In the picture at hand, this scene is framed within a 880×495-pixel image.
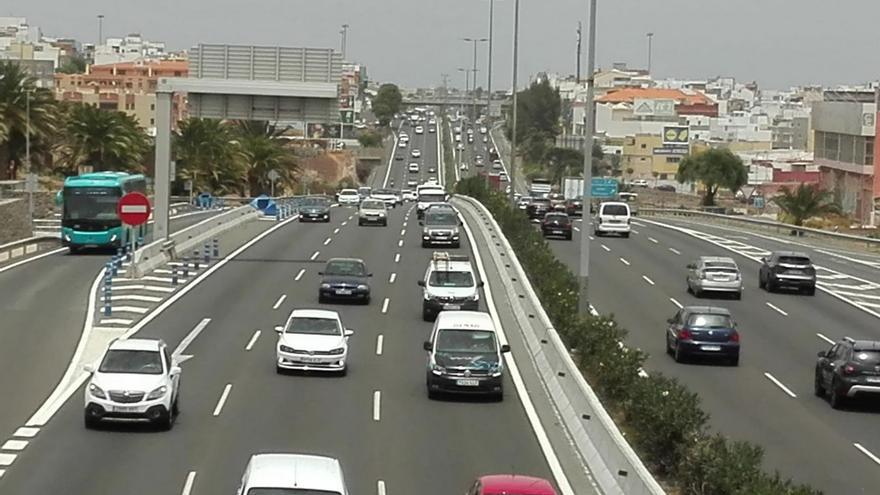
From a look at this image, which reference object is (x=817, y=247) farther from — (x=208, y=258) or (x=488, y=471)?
(x=488, y=471)

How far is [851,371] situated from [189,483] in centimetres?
1391

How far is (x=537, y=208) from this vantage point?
7975 centimetres

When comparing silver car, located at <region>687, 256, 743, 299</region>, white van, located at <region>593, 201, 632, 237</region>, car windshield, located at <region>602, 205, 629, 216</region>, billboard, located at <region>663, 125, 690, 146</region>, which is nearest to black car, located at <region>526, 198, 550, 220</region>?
white van, located at <region>593, 201, 632, 237</region>

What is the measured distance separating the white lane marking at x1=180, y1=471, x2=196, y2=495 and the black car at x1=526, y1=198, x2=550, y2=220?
57.4 meters

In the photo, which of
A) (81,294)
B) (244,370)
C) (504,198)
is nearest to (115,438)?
(244,370)

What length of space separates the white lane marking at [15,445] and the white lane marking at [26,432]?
441 millimetres

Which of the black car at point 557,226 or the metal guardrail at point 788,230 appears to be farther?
the metal guardrail at point 788,230

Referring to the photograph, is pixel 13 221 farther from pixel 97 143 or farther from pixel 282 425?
pixel 282 425

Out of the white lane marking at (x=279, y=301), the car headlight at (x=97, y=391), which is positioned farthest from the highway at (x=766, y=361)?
the car headlight at (x=97, y=391)

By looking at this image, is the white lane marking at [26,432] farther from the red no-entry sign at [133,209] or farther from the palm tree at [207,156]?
the palm tree at [207,156]

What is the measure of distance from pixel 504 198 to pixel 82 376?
153 feet

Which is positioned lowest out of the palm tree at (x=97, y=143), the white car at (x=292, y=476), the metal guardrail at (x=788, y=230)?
the metal guardrail at (x=788, y=230)

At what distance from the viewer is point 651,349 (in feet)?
118

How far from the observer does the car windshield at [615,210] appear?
7006 cm
